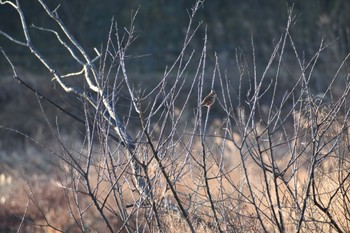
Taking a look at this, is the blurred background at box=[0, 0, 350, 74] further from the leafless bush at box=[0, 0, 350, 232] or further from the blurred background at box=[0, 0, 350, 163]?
the leafless bush at box=[0, 0, 350, 232]

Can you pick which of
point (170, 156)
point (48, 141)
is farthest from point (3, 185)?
point (170, 156)

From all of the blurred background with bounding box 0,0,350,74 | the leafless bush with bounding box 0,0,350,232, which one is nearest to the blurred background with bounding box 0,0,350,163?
the blurred background with bounding box 0,0,350,74

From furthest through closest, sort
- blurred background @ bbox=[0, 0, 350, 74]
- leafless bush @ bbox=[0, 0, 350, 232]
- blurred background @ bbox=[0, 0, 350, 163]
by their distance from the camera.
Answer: blurred background @ bbox=[0, 0, 350, 74] → blurred background @ bbox=[0, 0, 350, 163] → leafless bush @ bbox=[0, 0, 350, 232]

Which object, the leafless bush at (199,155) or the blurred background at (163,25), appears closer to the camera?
the leafless bush at (199,155)

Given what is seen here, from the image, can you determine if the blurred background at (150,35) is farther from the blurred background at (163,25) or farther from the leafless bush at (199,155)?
the leafless bush at (199,155)

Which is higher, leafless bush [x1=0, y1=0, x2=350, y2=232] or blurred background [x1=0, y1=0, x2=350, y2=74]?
blurred background [x1=0, y1=0, x2=350, y2=74]

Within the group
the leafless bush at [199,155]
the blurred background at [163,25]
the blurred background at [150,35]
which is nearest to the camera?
the leafless bush at [199,155]

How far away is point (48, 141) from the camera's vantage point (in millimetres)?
16094

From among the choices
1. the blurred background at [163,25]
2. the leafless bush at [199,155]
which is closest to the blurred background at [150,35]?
the blurred background at [163,25]

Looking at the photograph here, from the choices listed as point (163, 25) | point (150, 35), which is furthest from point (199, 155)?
point (163, 25)

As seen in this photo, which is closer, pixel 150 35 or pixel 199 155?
pixel 199 155

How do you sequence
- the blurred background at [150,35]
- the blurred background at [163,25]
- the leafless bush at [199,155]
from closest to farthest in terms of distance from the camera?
the leafless bush at [199,155] < the blurred background at [150,35] < the blurred background at [163,25]

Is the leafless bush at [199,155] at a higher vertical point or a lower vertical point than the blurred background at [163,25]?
lower

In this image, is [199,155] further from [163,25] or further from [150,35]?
[163,25]
